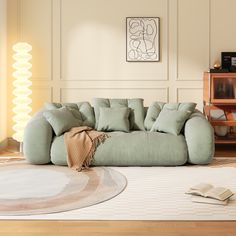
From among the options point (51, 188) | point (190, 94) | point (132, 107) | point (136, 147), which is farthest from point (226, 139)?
point (51, 188)

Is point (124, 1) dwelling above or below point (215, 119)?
above

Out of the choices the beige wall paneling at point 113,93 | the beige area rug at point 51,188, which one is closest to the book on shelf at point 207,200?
the beige area rug at point 51,188

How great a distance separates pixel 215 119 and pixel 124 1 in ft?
7.08

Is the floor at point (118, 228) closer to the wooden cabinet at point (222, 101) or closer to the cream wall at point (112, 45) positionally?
the wooden cabinet at point (222, 101)

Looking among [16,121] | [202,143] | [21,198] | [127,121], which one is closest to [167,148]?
[202,143]

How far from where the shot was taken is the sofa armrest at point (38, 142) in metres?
5.05

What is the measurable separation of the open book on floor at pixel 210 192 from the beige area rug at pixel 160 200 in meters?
0.07

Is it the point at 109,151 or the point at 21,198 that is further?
the point at 109,151

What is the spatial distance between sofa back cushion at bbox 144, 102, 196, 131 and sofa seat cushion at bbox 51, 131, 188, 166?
704 millimetres

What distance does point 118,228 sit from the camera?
3.10m

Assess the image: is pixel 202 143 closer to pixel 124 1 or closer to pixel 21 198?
pixel 21 198

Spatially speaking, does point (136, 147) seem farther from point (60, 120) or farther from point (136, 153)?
point (60, 120)

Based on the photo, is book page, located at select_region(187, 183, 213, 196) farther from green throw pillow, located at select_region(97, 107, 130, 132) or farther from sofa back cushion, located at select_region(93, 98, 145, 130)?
sofa back cushion, located at select_region(93, 98, 145, 130)

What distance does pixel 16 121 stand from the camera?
624 centimetres
